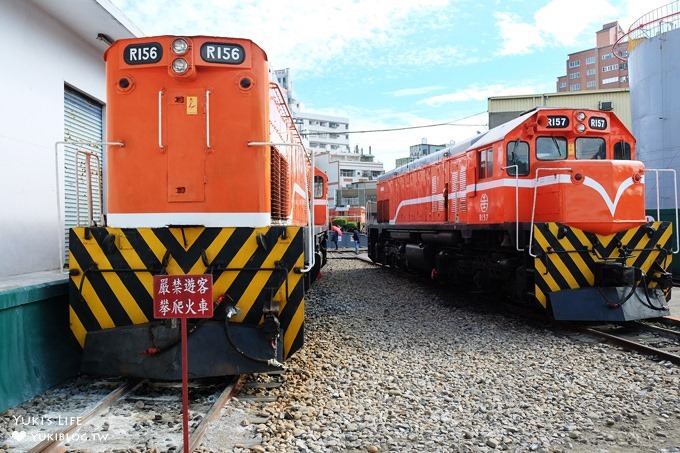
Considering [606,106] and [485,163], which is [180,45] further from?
[606,106]

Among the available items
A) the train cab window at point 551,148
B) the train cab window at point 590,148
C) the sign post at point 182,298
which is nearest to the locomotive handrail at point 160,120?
the sign post at point 182,298

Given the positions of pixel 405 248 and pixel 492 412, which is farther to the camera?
pixel 405 248

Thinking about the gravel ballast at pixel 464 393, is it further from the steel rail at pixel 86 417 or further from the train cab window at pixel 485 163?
the train cab window at pixel 485 163

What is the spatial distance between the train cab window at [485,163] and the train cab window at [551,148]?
0.84 metres

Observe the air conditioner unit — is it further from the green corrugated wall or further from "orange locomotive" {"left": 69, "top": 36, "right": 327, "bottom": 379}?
the green corrugated wall

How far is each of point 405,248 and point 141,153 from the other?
9.53 meters

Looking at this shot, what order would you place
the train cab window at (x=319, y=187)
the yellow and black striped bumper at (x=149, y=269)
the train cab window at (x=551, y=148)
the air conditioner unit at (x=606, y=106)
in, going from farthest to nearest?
1. the air conditioner unit at (x=606, y=106)
2. the train cab window at (x=319, y=187)
3. the train cab window at (x=551, y=148)
4. the yellow and black striped bumper at (x=149, y=269)

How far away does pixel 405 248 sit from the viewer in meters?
13.9

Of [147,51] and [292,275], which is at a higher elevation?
[147,51]

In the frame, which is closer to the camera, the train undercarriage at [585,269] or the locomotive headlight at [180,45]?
the locomotive headlight at [180,45]

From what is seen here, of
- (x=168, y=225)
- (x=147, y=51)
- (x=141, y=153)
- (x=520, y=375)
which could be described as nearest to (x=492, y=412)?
(x=520, y=375)

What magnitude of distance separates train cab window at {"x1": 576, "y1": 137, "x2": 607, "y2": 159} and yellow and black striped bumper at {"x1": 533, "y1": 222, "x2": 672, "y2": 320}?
1362 millimetres

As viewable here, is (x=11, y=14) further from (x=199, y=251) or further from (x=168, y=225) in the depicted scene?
(x=199, y=251)

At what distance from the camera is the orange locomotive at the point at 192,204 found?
4.91m
